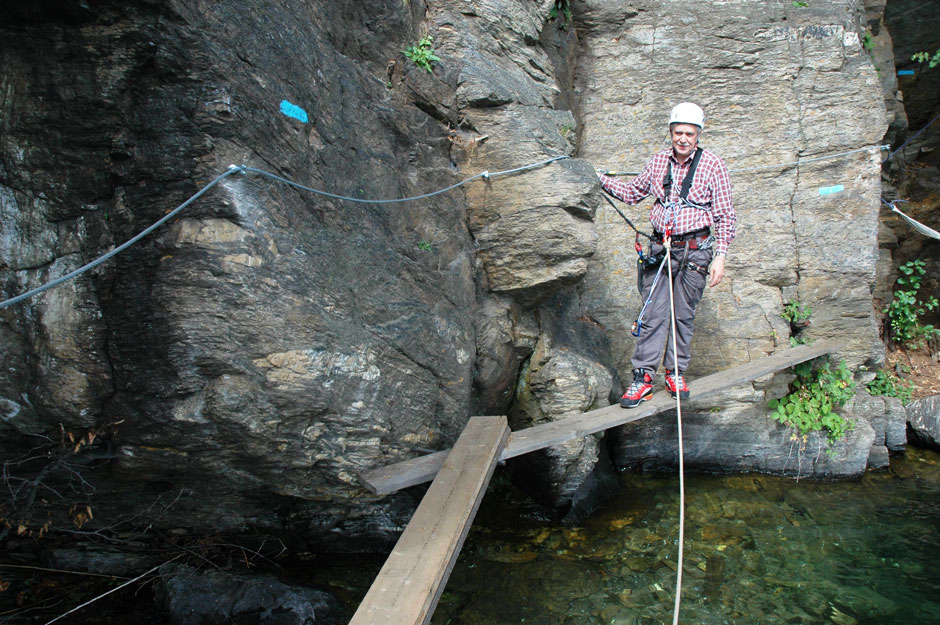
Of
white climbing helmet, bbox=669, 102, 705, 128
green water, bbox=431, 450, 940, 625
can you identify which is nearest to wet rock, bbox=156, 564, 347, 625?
green water, bbox=431, 450, 940, 625

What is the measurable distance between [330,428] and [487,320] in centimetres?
171

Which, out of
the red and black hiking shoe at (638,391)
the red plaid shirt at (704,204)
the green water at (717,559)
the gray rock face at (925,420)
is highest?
the red plaid shirt at (704,204)

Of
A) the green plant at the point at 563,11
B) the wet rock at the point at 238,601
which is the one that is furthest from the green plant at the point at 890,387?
the wet rock at the point at 238,601

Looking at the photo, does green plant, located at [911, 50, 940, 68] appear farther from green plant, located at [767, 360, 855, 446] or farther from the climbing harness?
the climbing harness

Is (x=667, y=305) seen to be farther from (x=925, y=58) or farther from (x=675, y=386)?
(x=925, y=58)

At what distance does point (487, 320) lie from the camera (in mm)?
4582

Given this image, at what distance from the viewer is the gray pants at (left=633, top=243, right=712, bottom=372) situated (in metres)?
4.02

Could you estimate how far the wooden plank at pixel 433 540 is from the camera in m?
2.11

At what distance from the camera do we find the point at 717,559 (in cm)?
431

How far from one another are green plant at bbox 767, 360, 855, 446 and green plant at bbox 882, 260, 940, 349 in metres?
2.54

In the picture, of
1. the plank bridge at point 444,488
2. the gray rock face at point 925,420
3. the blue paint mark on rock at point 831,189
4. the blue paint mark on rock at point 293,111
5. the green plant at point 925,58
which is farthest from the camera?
the green plant at point 925,58

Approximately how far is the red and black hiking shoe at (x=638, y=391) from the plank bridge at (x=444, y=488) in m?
0.06

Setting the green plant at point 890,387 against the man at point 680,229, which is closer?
the man at point 680,229

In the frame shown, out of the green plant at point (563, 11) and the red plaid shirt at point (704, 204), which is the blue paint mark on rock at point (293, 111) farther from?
the green plant at point (563, 11)
